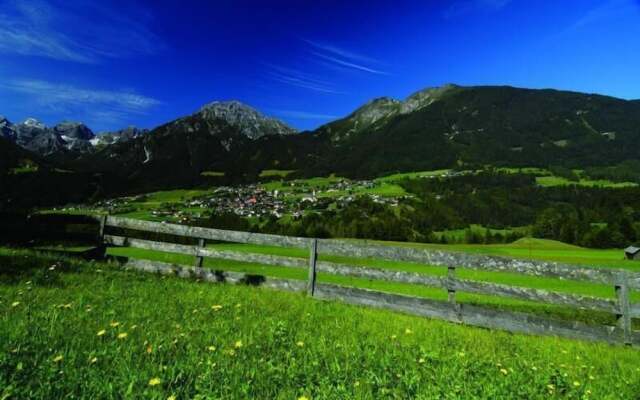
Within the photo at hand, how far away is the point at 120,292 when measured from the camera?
8266mm

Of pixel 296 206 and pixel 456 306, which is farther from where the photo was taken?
pixel 296 206

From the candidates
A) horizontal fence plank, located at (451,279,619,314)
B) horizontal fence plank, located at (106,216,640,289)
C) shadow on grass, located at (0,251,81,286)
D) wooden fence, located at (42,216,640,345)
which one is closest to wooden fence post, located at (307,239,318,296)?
wooden fence, located at (42,216,640,345)

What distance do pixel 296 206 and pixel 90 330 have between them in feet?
537

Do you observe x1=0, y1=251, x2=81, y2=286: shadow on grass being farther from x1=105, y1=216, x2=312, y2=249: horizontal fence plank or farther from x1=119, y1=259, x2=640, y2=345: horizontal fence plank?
x1=119, y1=259, x2=640, y2=345: horizontal fence plank

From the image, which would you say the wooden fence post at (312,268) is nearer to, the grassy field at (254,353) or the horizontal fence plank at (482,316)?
the horizontal fence plank at (482,316)

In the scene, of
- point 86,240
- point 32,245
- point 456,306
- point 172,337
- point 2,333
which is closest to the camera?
point 2,333

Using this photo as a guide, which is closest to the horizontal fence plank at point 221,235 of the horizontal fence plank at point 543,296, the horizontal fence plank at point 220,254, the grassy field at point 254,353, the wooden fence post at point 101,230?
the wooden fence post at point 101,230

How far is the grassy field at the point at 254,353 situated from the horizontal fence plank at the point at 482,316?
380 millimetres

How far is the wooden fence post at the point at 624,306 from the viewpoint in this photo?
8.24 meters

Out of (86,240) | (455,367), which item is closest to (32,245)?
(86,240)

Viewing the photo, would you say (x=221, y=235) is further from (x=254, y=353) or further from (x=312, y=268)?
(x=254, y=353)

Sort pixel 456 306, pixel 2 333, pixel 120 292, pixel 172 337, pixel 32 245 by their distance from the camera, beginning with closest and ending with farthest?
pixel 2 333
pixel 172 337
pixel 120 292
pixel 456 306
pixel 32 245

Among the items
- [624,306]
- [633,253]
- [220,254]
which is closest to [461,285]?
[624,306]

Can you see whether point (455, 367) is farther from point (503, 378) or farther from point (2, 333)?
point (2, 333)
